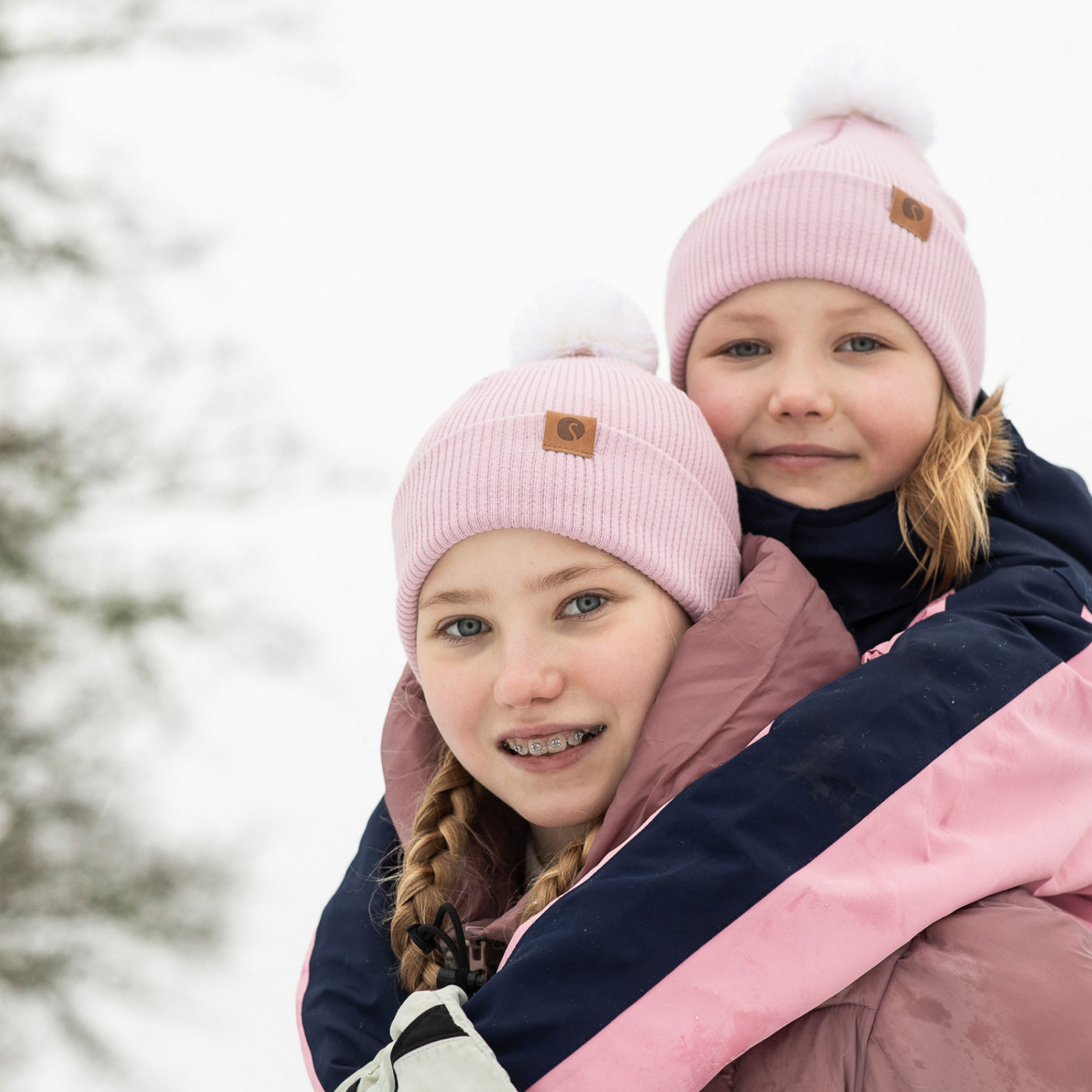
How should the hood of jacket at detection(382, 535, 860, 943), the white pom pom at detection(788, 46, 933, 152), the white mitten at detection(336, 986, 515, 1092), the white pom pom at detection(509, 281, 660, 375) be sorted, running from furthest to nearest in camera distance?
the white pom pom at detection(788, 46, 933, 152) → the white pom pom at detection(509, 281, 660, 375) → the hood of jacket at detection(382, 535, 860, 943) → the white mitten at detection(336, 986, 515, 1092)

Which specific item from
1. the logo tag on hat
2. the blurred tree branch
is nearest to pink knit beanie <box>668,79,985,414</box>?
the logo tag on hat

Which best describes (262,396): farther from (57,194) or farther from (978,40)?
(978,40)

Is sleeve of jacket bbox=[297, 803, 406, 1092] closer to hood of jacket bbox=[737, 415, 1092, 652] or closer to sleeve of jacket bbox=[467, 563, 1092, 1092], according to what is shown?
sleeve of jacket bbox=[467, 563, 1092, 1092]

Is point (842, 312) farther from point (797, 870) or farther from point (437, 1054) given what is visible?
point (437, 1054)

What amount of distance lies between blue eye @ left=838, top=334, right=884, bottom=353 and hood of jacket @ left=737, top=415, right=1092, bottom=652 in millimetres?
191

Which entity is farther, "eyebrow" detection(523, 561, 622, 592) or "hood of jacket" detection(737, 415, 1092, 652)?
"hood of jacket" detection(737, 415, 1092, 652)

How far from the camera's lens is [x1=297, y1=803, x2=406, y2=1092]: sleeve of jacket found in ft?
4.09

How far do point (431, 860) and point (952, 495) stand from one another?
0.73 metres

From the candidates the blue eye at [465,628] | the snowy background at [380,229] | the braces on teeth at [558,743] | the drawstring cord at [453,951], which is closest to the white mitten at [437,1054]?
the drawstring cord at [453,951]

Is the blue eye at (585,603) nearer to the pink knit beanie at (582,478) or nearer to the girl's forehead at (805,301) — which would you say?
the pink knit beanie at (582,478)

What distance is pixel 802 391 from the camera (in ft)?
4.53

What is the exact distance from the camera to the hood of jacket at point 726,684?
3.67ft

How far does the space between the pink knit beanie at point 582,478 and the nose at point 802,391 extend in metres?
0.10

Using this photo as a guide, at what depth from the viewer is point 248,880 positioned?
3102 millimetres
